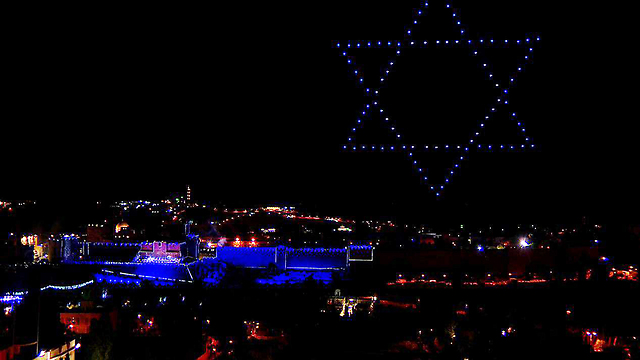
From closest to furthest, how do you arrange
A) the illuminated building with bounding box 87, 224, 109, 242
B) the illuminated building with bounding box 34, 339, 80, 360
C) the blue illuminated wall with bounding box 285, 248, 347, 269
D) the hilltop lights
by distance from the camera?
the illuminated building with bounding box 34, 339, 80, 360
the hilltop lights
the blue illuminated wall with bounding box 285, 248, 347, 269
the illuminated building with bounding box 87, 224, 109, 242

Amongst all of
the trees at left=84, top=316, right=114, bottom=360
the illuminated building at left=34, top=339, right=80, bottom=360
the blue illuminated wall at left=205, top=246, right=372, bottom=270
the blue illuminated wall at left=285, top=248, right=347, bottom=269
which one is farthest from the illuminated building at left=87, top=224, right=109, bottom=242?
the illuminated building at left=34, top=339, right=80, bottom=360

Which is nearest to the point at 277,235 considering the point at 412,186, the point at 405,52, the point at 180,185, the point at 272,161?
the point at 180,185

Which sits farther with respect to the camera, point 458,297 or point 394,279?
point 394,279

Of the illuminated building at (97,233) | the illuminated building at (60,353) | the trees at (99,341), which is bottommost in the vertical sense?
the trees at (99,341)

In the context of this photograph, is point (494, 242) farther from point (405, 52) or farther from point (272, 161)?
point (405, 52)

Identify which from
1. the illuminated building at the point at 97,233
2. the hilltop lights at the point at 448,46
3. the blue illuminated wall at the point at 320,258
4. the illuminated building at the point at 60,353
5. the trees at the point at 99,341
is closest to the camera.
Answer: the illuminated building at the point at 60,353

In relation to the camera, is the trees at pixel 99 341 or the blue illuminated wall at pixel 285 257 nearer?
the trees at pixel 99 341

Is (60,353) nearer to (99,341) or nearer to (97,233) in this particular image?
(99,341)

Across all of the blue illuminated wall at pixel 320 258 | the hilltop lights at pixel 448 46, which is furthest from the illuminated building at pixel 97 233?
the hilltop lights at pixel 448 46

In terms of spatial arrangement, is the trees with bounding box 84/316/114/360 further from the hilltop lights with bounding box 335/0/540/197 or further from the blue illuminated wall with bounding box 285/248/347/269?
the blue illuminated wall with bounding box 285/248/347/269

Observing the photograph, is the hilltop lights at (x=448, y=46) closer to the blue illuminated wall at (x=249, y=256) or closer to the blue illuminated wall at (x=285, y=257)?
the blue illuminated wall at (x=285, y=257)

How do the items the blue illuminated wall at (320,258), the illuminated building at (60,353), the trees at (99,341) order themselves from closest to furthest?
the illuminated building at (60,353), the trees at (99,341), the blue illuminated wall at (320,258)
